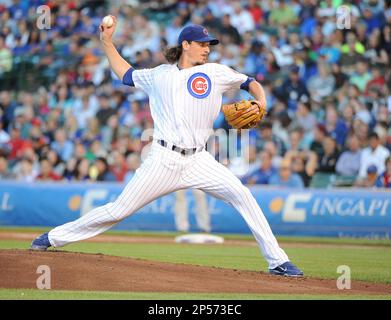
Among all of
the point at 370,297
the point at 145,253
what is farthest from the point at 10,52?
the point at 370,297

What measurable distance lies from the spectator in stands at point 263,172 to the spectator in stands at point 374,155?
1660 mm

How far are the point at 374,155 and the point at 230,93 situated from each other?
3.32 meters

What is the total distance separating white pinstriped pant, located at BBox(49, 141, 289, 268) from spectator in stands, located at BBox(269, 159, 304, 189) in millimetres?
7648

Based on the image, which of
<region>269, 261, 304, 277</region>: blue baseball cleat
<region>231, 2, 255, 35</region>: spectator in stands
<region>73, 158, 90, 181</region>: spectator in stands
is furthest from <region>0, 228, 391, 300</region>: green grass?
<region>231, 2, 255, 35</region>: spectator in stands

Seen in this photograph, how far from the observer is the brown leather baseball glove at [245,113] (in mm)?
8023

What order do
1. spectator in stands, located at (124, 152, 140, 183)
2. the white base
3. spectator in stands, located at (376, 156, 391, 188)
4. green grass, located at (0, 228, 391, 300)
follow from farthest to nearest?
1. spectator in stands, located at (124, 152, 140, 183)
2. spectator in stands, located at (376, 156, 391, 188)
3. the white base
4. green grass, located at (0, 228, 391, 300)

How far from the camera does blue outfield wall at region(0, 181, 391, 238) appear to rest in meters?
14.8

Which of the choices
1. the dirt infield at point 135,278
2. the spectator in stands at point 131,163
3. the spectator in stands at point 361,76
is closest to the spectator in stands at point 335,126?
the spectator in stands at point 361,76

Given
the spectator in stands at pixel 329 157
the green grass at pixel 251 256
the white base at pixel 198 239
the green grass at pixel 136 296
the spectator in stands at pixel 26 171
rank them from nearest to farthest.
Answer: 1. the green grass at pixel 136 296
2. the green grass at pixel 251 256
3. the white base at pixel 198 239
4. the spectator in stands at pixel 329 157
5. the spectator in stands at pixel 26 171

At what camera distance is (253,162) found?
645 inches

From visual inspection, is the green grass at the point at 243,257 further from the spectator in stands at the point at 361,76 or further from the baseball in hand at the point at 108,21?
the spectator in stands at the point at 361,76

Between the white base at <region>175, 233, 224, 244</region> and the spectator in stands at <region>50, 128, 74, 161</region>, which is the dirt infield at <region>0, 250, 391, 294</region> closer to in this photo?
the white base at <region>175, 233, 224, 244</region>

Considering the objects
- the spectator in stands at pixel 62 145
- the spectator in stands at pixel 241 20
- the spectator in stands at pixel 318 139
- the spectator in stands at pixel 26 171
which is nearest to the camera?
the spectator in stands at pixel 318 139

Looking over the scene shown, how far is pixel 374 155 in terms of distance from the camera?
15297mm
